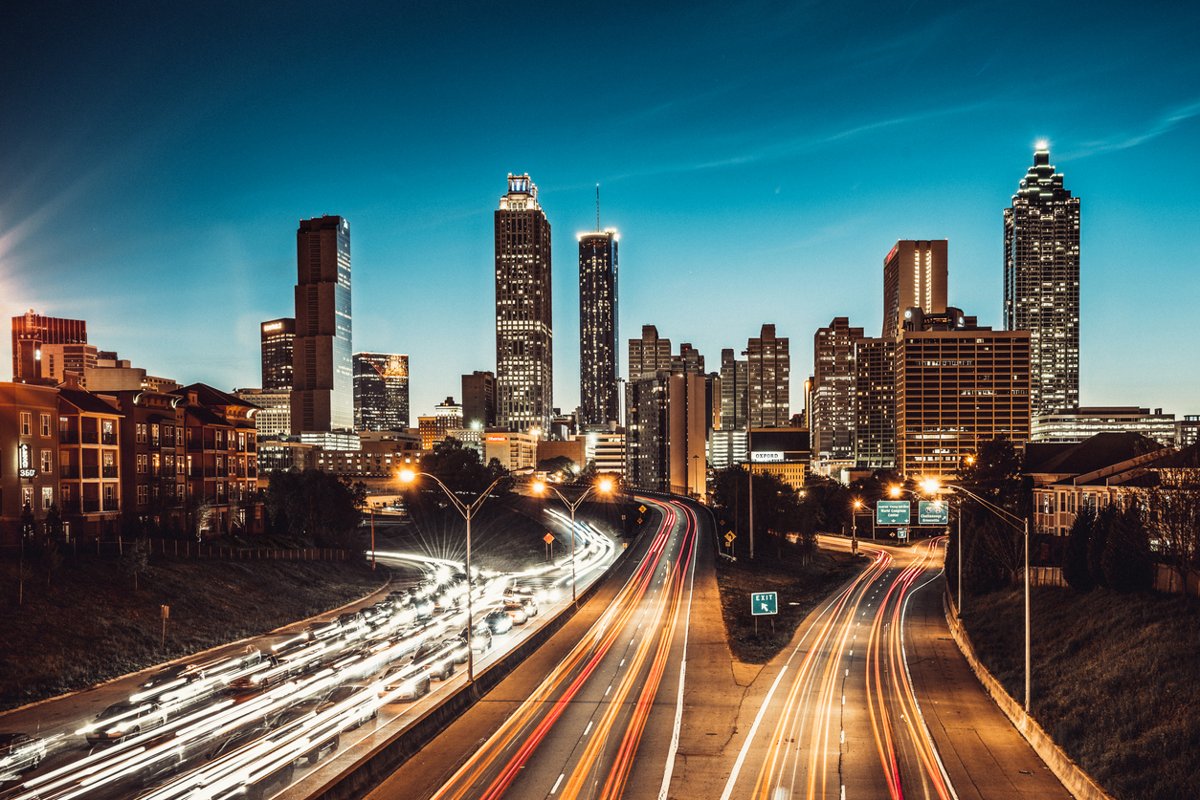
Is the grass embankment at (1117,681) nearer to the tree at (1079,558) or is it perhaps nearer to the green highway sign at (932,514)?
the tree at (1079,558)

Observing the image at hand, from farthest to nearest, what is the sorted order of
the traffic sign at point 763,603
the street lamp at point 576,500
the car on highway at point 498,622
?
1. the street lamp at point 576,500
2. the car on highway at point 498,622
3. the traffic sign at point 763,603

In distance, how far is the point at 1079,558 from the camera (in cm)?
4850

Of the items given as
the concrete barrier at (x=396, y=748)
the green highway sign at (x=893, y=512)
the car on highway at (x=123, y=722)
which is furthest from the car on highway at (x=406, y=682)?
the green highway sign at (x=893, y=512)

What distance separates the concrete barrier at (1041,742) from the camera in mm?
24766

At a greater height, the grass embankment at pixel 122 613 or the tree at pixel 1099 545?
the tree at pixel 1099 545

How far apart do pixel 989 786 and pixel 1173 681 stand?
9.22 meters

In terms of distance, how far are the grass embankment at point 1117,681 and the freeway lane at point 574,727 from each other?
13.2 metres

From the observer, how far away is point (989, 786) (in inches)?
1029

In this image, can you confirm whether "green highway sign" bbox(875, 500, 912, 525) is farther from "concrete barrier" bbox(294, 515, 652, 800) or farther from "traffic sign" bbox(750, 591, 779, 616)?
"concrete barrier" bbox(294, 515, 652, 800)

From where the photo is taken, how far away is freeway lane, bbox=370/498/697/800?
25406 millimetres

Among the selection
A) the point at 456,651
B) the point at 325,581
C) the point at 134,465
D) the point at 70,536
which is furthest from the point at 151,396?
the point at 456,651

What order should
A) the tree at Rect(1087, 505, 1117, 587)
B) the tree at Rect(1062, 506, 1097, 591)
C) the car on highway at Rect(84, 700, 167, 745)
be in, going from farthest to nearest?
1. the tree at Rect(1062, 506, 1097, 591)
2. the tree at Rect(1087, 505, 1117, 587)
3. the car on highway at Rect(84, 700, 167, 745)

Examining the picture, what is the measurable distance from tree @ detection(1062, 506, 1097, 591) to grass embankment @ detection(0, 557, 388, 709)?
45901 mm

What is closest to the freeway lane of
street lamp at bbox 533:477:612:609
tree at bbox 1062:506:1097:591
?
street lamp at bbox 533:477:612:609
